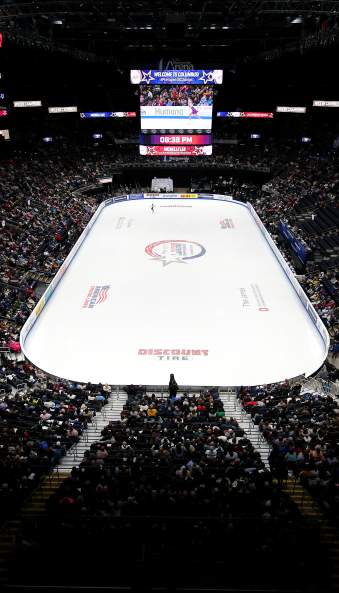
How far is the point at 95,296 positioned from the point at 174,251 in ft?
33.2

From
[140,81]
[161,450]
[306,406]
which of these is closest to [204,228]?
[140,81]

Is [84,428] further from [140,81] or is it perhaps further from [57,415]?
[140,81]

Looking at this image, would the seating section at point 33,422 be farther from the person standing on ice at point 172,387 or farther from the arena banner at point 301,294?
the arena banner at point 301,294

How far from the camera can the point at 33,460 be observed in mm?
13188

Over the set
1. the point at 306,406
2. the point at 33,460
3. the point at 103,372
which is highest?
the point at 33,460

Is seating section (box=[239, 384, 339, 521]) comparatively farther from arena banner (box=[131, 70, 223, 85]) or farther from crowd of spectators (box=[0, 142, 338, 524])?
arena banner (box=[131, 70, 223, 85])

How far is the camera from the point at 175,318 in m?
28.2

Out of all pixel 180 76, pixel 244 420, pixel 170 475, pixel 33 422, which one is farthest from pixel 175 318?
pixel 180 76

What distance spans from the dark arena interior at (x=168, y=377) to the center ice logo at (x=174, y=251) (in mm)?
207

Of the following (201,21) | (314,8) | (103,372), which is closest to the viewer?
(103,372)

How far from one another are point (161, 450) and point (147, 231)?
32694mm

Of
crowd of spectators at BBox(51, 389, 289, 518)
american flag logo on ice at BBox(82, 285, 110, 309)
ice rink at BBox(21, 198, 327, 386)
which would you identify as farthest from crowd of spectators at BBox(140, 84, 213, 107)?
crowd of spectators at BBox(51, 389, 289, 518)

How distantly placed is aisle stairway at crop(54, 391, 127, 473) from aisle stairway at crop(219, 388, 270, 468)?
151 inches

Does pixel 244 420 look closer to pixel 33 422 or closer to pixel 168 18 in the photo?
pixel 33 422
